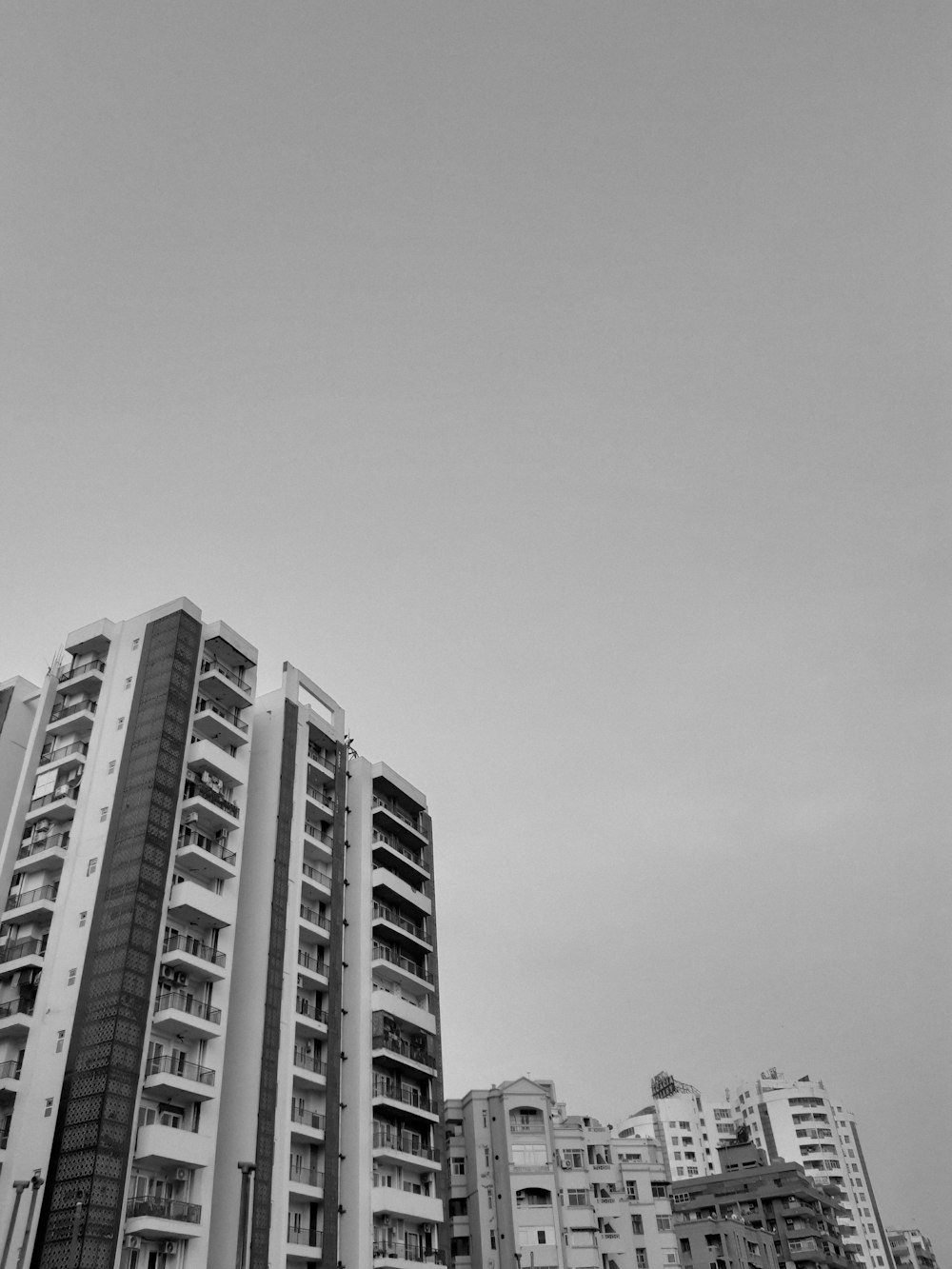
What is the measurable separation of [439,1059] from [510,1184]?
12846mm

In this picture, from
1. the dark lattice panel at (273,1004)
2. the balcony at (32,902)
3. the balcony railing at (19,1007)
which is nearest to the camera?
the balcony railing at (19,1007)

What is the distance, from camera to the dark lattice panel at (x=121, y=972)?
147 ft

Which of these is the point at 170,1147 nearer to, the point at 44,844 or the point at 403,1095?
the point at 44,844

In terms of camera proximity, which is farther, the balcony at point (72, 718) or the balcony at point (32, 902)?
the balcony at point (72, 718)

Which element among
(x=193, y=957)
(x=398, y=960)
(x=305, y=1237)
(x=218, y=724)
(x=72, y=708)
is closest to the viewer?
(x=193, y=957)

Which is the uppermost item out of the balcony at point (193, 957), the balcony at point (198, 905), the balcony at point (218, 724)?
the balcony at point (218, 724)

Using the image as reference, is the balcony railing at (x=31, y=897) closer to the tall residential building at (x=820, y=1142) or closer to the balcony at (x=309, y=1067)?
the balcony at (x=309, y=1067)

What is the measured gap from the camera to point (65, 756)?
61562 mm

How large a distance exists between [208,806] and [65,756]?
30.8ft

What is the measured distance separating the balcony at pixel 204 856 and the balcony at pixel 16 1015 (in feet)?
31.4

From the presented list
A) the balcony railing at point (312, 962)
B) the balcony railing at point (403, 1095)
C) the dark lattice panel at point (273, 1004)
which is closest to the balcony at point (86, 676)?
the dark lattice panel at point (273, 1004)

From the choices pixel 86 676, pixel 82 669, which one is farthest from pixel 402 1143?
pixel 82 669

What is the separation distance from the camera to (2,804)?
6194 centimetres

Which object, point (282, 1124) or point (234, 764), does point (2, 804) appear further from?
point (282, 1124)
